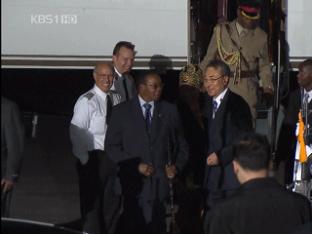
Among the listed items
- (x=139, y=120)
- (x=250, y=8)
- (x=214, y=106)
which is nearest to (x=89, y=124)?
(x=139, y=120)

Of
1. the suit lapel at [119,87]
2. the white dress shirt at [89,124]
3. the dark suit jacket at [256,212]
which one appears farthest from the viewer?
the suit lapel at [119,87]

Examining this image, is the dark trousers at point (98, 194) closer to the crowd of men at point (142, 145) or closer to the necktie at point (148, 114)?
the crowd of men at point (142, 145)

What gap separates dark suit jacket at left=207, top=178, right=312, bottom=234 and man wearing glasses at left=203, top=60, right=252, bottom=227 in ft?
8.35

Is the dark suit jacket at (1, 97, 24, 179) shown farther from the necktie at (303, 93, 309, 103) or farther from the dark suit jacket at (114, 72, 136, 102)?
the necktie at (303, 93, 309, 103)

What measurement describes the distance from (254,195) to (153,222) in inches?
106

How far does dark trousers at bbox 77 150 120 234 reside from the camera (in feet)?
24.1

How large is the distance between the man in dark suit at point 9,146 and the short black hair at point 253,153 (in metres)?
1.12

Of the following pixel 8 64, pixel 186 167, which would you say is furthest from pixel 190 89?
pixel 8 64

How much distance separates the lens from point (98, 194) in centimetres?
746

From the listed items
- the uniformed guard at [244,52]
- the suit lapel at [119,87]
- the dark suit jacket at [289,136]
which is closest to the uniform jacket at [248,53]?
the uniformed guard at [244,52]

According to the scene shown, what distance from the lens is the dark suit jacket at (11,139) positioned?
14.5ft

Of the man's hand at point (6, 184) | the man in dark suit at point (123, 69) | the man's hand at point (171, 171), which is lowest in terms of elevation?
the man's hand at point (171, 171)

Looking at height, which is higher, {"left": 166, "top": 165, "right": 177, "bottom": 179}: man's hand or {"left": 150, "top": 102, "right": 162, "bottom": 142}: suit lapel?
{"left": 150, "top": 102, "right": 162, "bottom": 142}: suit lapel

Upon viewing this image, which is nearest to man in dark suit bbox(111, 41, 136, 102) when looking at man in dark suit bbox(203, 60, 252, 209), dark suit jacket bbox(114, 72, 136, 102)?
dark suit jacket bbox(114, 72, 136, 102)
